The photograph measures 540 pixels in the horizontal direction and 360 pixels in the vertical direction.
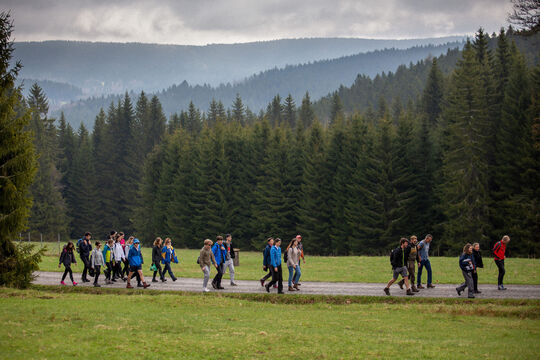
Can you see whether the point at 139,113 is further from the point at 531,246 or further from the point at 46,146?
the point at 531,246

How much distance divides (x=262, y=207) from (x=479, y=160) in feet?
96.2

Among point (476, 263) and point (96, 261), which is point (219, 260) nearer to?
point (96, 261)

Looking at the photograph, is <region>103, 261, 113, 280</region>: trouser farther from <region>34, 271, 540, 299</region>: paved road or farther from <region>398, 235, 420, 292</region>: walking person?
<region>398, 235, 420, 292</region>: walking person

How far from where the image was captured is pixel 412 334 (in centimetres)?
1530

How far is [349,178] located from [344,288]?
42424 millimetres

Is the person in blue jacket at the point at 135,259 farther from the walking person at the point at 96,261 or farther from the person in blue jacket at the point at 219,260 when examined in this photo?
the person in blue jacket at the point at 219,260

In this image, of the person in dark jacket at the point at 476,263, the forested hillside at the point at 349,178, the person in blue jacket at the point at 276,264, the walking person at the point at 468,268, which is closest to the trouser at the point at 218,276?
the person in blue jacket at the point at 276,264

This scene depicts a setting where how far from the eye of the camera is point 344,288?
2383 cm

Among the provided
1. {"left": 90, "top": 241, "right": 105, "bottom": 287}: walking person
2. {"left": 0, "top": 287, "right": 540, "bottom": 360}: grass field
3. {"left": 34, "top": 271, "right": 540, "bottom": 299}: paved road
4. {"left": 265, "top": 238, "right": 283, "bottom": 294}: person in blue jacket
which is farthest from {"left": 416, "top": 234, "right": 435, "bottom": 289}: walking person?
{"left": 90, "top": 241, "right": 105, "bottom": 287}: walking person

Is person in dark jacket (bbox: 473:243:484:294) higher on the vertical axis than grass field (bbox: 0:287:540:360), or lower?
higher

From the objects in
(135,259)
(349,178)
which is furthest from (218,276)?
(349,178)

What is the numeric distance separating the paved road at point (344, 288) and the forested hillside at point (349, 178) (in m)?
16.5

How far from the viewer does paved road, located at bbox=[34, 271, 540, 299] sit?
21.6 metres

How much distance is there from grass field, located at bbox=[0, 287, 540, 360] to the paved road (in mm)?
1270
